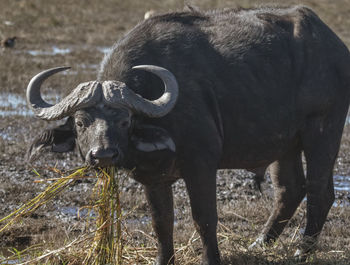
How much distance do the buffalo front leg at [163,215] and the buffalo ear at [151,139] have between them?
682mm

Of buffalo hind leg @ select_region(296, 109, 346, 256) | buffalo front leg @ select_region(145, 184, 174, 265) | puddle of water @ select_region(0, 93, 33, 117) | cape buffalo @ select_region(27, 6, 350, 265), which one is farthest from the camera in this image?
puddle of water @ select_region(0, 93, 33, 117)

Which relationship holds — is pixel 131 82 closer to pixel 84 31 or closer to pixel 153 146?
pixel 153 146

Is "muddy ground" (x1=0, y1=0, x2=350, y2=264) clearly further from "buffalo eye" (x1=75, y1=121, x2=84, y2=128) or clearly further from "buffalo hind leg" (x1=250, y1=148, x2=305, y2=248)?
"buffalo eye" (x1=75, y1=121, x2=84, y2=128)

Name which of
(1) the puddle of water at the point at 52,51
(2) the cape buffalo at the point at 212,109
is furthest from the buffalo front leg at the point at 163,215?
(1) the puddle of water at the point at 52,51

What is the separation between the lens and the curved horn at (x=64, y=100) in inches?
168

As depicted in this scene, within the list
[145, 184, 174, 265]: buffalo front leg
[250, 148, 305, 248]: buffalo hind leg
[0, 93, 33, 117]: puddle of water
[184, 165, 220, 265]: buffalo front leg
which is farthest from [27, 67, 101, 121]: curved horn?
[0, 93, 33, 117]: puddle of water

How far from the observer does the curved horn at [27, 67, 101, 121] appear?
4262mm

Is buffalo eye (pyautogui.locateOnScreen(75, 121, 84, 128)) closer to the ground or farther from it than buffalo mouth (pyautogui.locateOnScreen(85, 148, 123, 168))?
farther from it

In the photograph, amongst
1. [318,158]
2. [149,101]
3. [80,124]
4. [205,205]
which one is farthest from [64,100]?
[318,158]

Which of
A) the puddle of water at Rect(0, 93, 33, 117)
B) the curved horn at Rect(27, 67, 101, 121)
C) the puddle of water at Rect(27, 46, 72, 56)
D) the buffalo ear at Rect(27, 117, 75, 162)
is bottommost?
the puddle of water at Rect(0, 93, 33, 117)

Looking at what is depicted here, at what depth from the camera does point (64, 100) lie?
438 cm

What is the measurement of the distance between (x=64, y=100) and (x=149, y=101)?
502 mm

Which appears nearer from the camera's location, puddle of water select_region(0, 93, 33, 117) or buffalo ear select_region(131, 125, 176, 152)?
buffalo ear select_region(131, 125, 176, 152)

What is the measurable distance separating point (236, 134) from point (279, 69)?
23.1 inches
